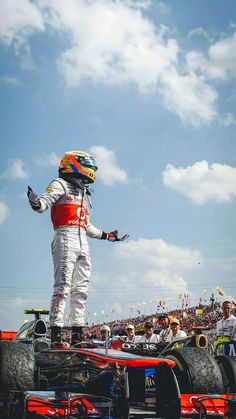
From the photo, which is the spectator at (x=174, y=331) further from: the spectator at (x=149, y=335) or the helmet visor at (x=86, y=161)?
the helmet visor at (x=86, y=161)

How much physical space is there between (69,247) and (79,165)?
4.21 feet

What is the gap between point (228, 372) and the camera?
544 cm

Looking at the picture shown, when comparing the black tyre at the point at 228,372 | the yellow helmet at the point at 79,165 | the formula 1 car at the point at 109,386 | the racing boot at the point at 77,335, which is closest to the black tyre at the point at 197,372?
the formula 1 car at the point at 109,386

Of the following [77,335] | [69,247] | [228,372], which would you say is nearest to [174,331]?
[77,335]

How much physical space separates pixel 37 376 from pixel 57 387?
0.78 m

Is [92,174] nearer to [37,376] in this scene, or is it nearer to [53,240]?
[53,240]

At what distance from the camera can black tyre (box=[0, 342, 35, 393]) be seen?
185 inches

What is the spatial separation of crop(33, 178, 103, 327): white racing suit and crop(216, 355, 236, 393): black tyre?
2.20 m

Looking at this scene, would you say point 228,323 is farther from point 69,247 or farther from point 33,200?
point 33,200

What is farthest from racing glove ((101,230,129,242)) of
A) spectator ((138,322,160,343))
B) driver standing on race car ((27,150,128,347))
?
spectator ((138,322,160,343))

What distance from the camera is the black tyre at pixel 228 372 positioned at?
17.5 feet

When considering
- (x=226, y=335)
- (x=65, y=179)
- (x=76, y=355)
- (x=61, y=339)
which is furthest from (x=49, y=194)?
(x=226, y=335)

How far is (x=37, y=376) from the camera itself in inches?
200

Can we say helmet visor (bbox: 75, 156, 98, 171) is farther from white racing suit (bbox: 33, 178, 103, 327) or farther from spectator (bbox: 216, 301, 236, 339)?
spectator (bbox: 216, 301, 236, 339)
